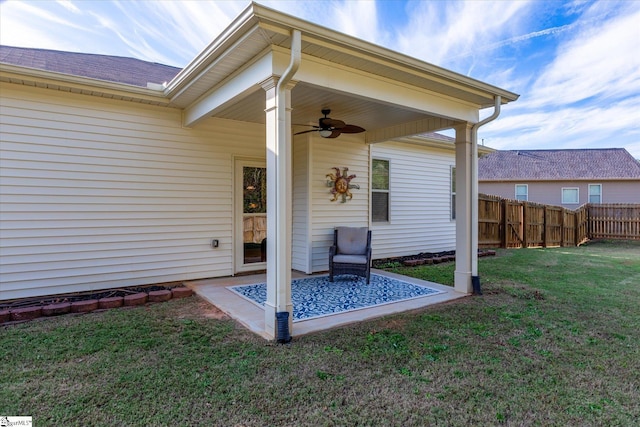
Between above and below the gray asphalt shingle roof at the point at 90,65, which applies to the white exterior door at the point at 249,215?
below

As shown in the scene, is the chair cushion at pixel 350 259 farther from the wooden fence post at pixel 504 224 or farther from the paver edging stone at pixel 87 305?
the wooden fence post at pixel 504 224

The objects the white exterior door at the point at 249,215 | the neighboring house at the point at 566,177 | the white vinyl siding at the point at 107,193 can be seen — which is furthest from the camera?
the neighboring house at the point at 566,177

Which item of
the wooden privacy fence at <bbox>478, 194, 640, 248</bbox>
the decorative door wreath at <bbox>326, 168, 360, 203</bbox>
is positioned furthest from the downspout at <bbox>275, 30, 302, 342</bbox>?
the wooden privacy fence at <bbox>478, 194, 640, 248</bbox>

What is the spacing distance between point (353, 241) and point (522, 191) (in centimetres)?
1622

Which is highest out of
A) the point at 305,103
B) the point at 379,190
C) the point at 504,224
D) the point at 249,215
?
the point at 305,103

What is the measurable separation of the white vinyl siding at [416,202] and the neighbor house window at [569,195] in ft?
41.4

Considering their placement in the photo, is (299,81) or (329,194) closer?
(299,81)

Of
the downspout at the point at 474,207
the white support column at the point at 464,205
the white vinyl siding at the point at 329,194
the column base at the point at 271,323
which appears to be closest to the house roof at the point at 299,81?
the downspout at the point at 474,207

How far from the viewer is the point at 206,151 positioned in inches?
222

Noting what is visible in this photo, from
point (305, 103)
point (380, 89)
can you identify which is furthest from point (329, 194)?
point (380, 89)

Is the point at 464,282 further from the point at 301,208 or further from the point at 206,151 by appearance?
the point at 206,151

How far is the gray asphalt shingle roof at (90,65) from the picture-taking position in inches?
213

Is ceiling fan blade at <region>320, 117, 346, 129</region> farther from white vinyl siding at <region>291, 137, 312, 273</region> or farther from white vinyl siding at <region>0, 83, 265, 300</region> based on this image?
white vinyl siding at <region>0, 83, 265, 300</region>

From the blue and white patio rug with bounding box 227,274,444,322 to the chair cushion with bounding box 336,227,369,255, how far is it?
47cm
